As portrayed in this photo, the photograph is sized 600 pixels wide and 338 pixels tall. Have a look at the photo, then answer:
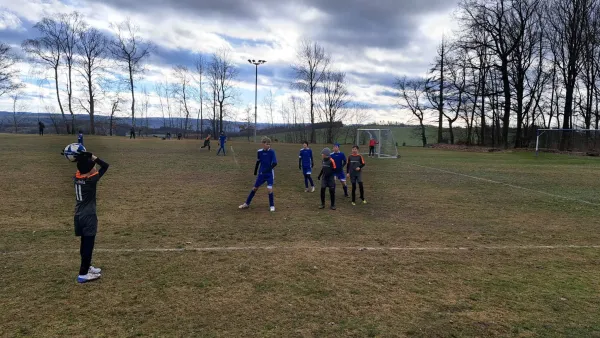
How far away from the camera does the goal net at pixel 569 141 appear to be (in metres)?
31.8

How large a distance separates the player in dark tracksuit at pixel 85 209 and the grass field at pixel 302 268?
25 cm

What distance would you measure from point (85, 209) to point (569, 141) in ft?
128

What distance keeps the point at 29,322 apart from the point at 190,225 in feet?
14.1

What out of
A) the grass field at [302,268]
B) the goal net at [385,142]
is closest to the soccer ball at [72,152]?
the grass field at [302,268]

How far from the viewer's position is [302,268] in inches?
220

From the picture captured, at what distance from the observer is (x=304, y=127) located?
8044 centimetres

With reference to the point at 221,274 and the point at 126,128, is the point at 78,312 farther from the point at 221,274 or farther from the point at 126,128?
the point at 126,128

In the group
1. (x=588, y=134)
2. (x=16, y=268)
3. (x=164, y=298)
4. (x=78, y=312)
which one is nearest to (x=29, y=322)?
(x=78, y=312)

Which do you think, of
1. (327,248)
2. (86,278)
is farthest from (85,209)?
(327,248)

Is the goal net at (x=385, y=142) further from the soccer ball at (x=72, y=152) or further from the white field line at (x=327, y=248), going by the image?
the soccer ball at (x=72, y=152)

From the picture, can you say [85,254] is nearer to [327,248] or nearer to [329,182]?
[327,248]

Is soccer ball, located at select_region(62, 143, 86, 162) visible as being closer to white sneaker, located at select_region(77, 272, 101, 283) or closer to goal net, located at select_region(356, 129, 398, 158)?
white sneaker, located at select_region(77, 272, 101, 283)

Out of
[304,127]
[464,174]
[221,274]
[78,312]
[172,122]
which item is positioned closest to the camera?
[78,312]

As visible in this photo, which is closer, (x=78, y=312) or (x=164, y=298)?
(x=78, y=312)
